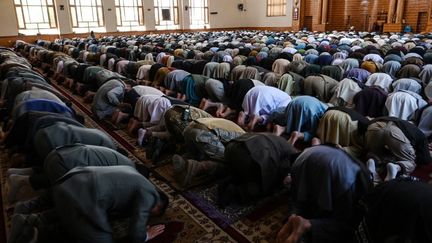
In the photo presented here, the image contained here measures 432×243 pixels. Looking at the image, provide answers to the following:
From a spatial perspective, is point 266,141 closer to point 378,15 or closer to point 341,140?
point 341,140

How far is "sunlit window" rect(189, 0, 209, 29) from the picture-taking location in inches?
975

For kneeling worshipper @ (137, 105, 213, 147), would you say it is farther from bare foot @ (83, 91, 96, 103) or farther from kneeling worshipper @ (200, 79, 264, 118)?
bare foot @ (83, 91, 96, 103)

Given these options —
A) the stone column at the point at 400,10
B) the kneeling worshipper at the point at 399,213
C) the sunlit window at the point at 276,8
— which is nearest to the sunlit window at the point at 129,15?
the sunlit window at the point at 276,8

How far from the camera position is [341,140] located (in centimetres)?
373

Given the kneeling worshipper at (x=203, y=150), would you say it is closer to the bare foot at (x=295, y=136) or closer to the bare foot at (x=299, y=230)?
the bare foot at (x=295, y=136)

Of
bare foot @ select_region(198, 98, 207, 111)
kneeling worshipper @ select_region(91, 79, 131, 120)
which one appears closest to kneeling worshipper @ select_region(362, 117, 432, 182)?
bare foot @ select_region(198, 98, 207, 111)

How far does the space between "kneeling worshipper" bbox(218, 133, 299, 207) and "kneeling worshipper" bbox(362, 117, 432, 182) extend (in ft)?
3.17

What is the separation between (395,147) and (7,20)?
66.0 feet

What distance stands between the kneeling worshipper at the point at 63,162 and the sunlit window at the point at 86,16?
A: 19.3 m

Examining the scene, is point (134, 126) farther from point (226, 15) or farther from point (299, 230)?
point (226, 15)

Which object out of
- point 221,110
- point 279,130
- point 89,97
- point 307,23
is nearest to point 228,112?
point 221,110

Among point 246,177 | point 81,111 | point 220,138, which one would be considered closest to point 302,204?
point 246,177

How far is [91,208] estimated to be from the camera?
2053 mm

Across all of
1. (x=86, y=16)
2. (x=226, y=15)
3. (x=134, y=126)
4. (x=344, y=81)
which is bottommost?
(x=134, y=126)
